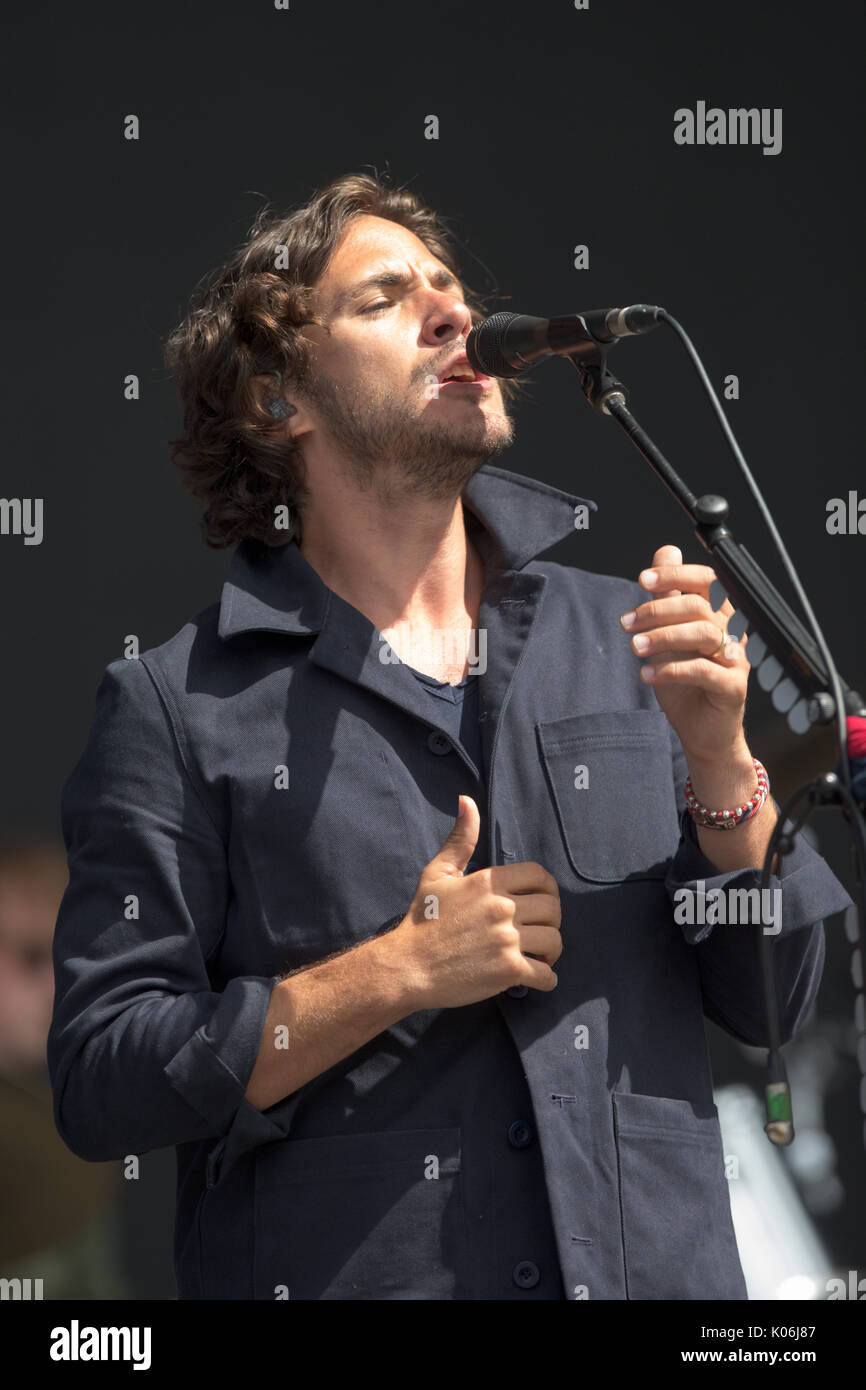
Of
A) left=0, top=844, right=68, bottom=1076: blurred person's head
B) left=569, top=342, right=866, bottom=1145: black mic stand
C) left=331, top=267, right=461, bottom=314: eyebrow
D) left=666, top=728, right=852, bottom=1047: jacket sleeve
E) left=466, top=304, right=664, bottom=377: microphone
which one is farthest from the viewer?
left=0, top=844, right=68, bottom=1076: blurred person's head

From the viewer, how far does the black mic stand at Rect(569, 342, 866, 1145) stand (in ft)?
4.28

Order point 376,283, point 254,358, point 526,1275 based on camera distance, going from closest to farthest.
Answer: point 526,1275
point 376,283
point 254,358

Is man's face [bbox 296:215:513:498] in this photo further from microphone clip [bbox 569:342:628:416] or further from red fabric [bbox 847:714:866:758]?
red fabric [bbox 847:714:866:758]

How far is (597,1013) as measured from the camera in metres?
1.84

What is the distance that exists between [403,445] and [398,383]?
0.09 meters

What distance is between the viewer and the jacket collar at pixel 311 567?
6.61 feet

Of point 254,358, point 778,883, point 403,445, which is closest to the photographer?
point 778,883

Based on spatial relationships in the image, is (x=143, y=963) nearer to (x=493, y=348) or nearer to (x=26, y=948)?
(x=493, y=348)

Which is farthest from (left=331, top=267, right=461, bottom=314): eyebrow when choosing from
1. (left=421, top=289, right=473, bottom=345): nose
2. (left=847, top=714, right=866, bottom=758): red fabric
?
(left=847, top=714, right=866, bottom=758): red fabric

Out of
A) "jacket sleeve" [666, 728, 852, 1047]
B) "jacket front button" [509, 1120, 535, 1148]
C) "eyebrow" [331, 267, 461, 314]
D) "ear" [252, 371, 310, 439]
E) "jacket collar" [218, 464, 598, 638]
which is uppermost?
"eyebrow" [331, 267, 461, 314]

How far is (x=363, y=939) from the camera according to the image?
185 centimetres

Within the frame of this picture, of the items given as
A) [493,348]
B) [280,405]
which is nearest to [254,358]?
[280,405]
